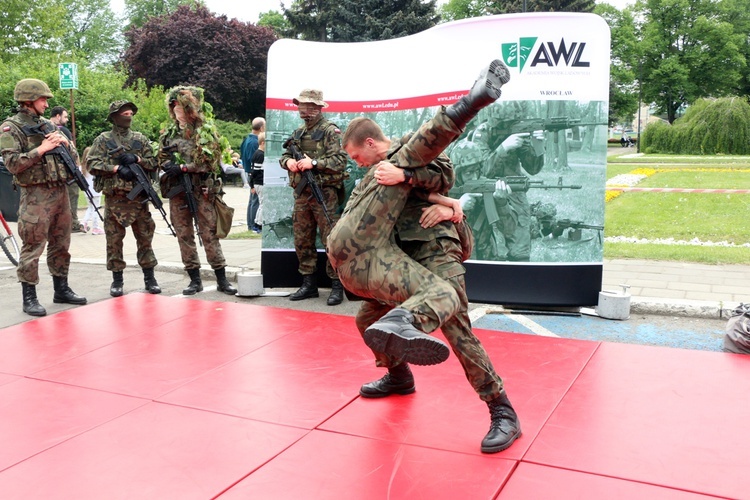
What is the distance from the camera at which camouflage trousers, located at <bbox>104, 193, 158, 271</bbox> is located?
7.47 metres

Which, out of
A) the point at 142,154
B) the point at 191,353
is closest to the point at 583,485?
the point at 191,353

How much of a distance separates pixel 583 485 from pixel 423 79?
4581 mm

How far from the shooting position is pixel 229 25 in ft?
121

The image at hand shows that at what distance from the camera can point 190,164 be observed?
24.2 feet

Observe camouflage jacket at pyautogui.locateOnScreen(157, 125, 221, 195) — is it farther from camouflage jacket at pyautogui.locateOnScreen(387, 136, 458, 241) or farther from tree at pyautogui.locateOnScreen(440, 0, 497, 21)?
tree at pyautogui.locateOnScreen(440, 0, 497, 21)

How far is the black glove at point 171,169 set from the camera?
24.2 ft

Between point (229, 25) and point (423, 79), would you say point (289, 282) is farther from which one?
point (229, 25)

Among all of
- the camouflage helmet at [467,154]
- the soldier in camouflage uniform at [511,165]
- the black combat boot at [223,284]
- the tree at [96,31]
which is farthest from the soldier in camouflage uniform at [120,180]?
the tree at [96,31]

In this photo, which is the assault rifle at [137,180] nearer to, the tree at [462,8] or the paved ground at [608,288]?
the paved ground at [608,288]

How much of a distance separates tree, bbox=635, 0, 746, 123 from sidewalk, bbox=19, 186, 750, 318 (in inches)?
2264

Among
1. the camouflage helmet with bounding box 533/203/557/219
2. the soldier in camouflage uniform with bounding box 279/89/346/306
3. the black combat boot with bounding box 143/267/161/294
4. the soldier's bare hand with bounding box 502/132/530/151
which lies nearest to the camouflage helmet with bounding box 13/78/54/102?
the black combat boot with bounding box 143/267/161/294

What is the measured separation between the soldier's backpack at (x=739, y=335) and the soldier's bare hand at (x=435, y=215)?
301 cm

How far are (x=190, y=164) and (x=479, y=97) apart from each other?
482cm

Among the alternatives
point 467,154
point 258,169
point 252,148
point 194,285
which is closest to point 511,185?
point 467,154
